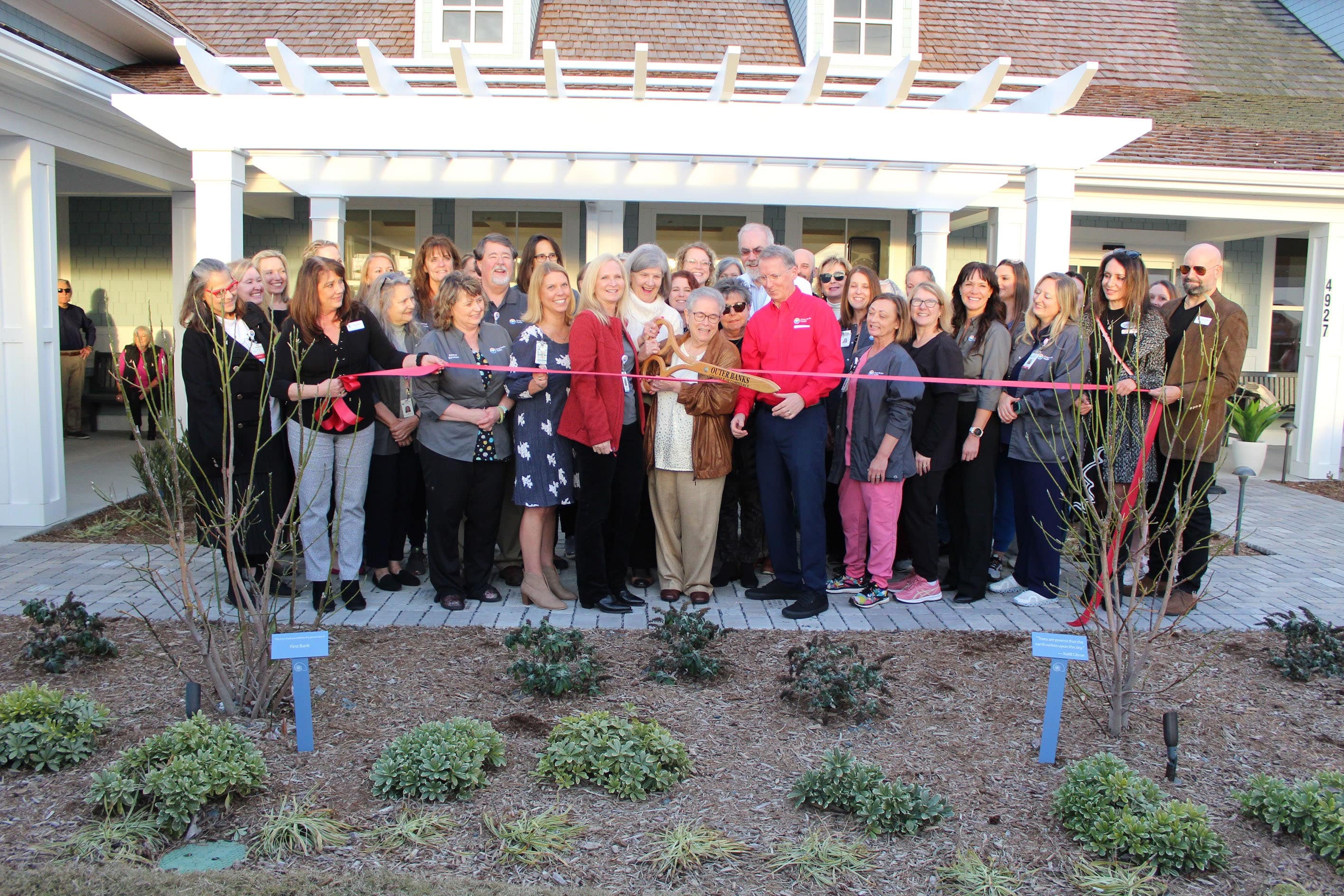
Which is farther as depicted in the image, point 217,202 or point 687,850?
point 217,202

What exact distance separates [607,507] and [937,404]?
1983 mm

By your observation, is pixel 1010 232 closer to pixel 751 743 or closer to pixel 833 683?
pixel 833 683

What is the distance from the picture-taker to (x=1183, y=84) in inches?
524

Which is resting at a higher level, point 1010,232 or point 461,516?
point 1010,232

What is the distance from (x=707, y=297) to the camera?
550 cm

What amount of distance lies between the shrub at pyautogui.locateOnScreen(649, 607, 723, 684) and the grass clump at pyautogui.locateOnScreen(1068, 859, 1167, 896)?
6.04ft

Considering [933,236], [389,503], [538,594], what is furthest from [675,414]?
[933,236]

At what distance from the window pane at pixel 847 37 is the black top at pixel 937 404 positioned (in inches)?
307

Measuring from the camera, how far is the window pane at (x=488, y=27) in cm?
1217

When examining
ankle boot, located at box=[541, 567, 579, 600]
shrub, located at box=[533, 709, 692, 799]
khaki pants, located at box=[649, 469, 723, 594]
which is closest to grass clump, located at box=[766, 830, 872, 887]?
shrub, located at box=[533, 709, 692, 799]

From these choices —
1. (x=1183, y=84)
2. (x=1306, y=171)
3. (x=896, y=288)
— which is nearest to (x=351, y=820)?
(x=896, y=288)

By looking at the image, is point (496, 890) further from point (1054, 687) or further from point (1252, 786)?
point (1252, 786)

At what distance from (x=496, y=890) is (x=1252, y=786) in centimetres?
256

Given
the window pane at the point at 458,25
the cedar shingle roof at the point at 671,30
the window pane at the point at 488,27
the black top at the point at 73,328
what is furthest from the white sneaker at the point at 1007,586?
the black top at the point at 73,328
